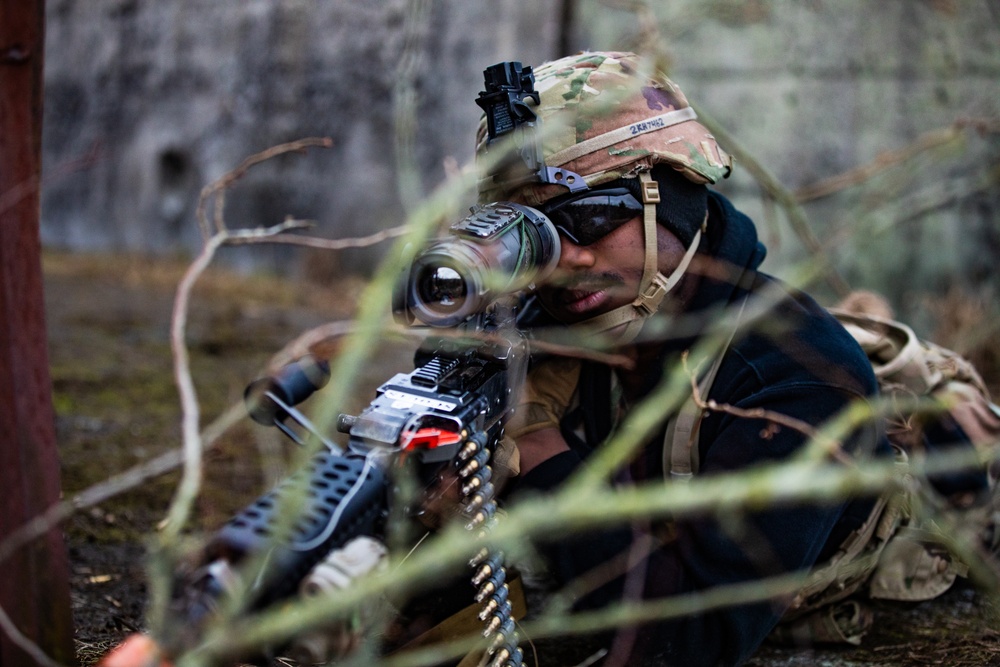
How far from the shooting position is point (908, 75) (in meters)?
4.64

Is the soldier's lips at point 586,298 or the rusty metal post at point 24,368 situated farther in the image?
the soldier's lips at point 586,298

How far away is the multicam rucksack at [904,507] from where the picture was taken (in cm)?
192

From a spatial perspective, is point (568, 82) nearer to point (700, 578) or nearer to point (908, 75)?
point (700, 578)

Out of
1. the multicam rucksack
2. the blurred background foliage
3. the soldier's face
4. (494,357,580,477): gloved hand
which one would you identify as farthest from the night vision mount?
the blurred background foliage

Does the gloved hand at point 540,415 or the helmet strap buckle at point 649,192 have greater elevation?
the helmet strap buckle at point 649,192

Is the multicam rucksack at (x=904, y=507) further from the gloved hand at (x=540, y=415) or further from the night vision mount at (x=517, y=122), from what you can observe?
the night vision mount at (x=517, y=122)

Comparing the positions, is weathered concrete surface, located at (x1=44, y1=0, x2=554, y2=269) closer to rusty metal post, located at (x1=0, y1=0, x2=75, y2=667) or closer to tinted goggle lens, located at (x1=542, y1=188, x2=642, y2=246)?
tinted goggle lens, located at (x1=542, y1=188, x2=642, y2=246)

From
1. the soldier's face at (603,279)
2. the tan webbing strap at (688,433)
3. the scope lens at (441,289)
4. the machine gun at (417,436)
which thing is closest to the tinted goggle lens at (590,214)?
the soldier's face at (603,279)

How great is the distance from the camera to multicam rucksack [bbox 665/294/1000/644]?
1916 millimetres

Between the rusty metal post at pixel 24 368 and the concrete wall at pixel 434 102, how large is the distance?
167 cm

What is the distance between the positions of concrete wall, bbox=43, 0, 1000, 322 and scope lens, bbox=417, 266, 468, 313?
1.23m

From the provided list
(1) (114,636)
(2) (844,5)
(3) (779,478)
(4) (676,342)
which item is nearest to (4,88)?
(1) (114,636)

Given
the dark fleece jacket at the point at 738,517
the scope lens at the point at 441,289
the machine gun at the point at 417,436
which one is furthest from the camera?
the dark fleece jacket at the point at 738,517

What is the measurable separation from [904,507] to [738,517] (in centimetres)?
62
